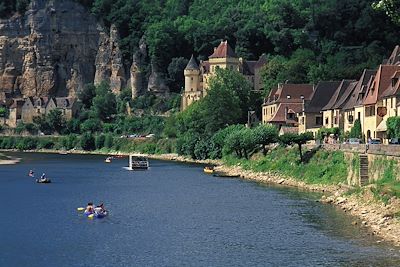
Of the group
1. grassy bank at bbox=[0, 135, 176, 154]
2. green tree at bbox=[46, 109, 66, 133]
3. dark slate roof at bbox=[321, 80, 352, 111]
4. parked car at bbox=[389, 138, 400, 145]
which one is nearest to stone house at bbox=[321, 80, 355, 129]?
dark slate roof at bbox=[321, 80, 352, 111]

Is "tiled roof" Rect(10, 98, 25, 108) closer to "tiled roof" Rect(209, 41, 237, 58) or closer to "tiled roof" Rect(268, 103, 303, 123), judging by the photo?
"tiled roof" Rect(209, 41, 237, 58)

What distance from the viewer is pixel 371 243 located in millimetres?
39594

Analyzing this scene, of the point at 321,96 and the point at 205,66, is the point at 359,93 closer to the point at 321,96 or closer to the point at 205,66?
the point at 321,96

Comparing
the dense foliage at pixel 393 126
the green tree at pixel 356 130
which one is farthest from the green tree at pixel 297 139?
the dense foliage at pixel 393 126

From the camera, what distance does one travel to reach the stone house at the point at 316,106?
84.1 metres

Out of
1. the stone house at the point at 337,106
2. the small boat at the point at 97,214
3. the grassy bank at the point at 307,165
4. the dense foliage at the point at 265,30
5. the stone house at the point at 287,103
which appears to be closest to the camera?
the small boat at the point at 97,214

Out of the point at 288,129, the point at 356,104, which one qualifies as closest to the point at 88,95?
the point at 288,129

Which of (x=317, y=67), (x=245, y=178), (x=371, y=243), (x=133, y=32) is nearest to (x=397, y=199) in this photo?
(x=371, y=243)

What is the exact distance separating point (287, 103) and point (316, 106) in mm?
8515

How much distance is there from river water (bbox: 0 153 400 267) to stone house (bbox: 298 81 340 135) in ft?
50.2

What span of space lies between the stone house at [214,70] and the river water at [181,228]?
5128 centimetres

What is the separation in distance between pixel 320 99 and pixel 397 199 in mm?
41011

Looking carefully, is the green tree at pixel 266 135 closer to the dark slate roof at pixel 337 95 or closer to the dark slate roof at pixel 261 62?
the dark slate roof at pixel 337 95

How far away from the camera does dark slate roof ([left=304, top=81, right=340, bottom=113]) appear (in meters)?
84.2
